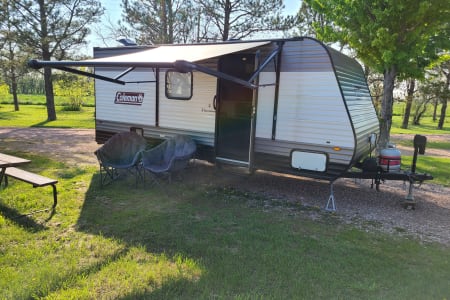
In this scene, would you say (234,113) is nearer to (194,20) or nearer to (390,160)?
(390,160)

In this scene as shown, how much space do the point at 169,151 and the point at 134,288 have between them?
343cm

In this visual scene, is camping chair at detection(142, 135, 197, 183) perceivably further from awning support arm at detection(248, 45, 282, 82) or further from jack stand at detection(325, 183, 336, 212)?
jack stand at detection(325, 183, 336, 212)

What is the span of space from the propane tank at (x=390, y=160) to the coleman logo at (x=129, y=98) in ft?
15.4

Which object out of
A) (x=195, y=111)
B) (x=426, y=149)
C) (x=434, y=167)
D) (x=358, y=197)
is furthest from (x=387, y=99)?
(x=195, y=111)

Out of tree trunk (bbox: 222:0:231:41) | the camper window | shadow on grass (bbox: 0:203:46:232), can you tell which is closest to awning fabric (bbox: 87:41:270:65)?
the camper window

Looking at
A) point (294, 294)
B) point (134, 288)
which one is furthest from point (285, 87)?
point (134, 288)

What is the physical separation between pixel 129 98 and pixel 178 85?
1289mm

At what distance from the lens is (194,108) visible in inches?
247

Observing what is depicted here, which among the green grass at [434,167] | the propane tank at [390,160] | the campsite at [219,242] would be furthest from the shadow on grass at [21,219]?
the green grass at [434,167]

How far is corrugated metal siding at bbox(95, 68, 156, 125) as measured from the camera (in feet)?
22.4

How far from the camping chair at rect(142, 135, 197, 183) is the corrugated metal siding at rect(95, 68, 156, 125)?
37.4 inches

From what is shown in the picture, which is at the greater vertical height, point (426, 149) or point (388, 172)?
point (388, 172)

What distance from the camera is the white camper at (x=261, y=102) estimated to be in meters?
4.90

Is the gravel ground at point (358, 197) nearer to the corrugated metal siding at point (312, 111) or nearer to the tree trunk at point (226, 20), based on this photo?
the corrugated metal siding at point (312, 111)
